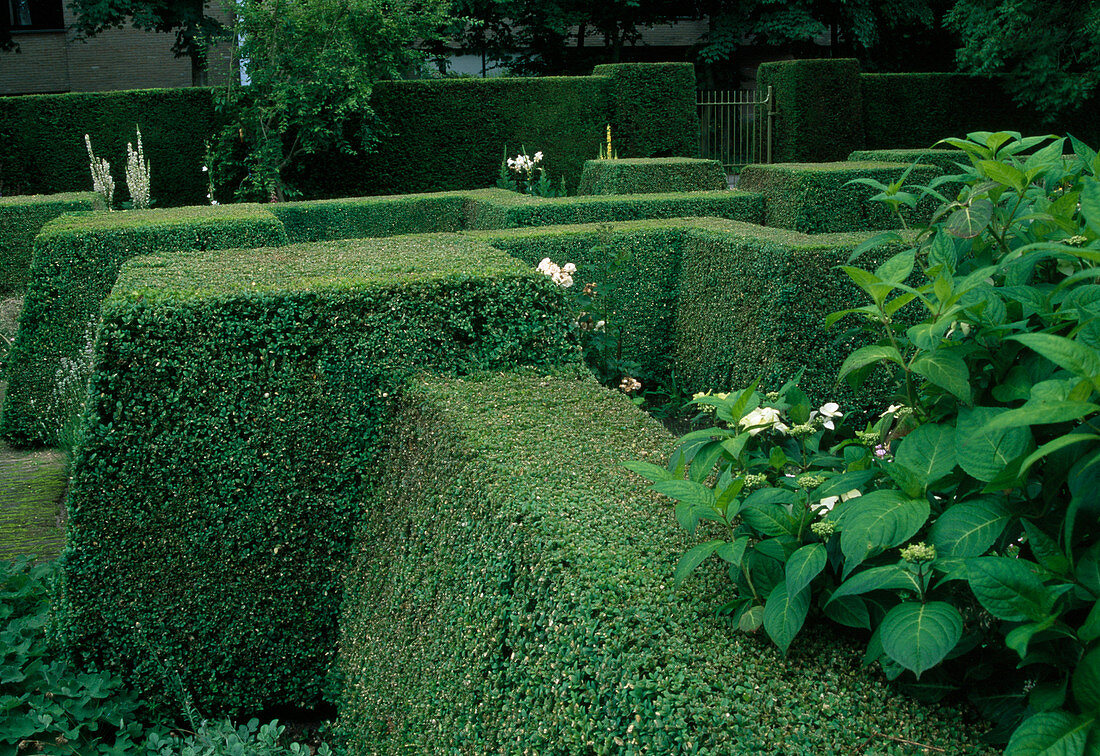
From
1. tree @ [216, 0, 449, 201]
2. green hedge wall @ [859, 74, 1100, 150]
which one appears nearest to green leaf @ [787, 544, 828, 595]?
tree @ [216, 0, 449, 201]

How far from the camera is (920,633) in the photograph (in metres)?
1.43

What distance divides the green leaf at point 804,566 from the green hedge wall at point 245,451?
2.25 metres

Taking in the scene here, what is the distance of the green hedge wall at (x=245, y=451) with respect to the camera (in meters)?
3.43

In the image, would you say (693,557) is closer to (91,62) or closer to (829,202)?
(829,202)

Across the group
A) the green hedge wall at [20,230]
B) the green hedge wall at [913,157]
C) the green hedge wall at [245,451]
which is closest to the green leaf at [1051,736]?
the green hedge wall at [245,451]

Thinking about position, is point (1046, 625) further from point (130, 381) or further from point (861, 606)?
point (130, 381)

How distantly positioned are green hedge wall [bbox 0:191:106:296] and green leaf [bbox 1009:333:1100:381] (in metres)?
9.58

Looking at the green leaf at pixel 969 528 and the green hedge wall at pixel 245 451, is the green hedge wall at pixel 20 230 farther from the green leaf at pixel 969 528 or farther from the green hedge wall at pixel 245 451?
the green leaf at pixel 969 528

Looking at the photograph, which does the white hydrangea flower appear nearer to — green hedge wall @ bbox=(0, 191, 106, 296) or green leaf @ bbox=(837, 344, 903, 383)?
green leaf @ bbox=(837, 344, 903, 383)

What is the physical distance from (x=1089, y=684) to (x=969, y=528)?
298mm

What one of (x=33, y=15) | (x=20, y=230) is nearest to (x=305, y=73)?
(x=20, y=230)

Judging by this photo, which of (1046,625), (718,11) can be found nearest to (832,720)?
(1046,625)

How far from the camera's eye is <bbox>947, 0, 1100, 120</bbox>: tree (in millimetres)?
19000

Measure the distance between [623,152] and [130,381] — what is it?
14538 mm
